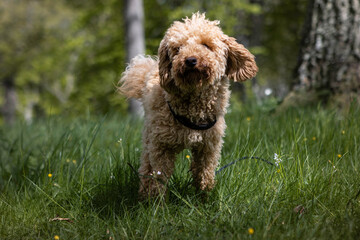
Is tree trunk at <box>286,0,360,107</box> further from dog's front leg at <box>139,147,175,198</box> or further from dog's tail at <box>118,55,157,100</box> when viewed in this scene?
dog's front leg at <box>139,147,175,198</box>

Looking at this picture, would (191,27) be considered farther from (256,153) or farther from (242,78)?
(256,153)

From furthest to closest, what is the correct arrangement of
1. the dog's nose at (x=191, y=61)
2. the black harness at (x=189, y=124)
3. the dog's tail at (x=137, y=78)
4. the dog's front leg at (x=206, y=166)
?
the dog's tail at (x=137, y=78)
the dog's front leg at (x=206, y=166)
the black harness at (x=189, y=124)
the dog's nose at (x=191, y=61)

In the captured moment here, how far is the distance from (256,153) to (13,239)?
6.99ft

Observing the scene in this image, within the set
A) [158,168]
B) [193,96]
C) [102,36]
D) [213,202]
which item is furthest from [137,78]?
[102,36]

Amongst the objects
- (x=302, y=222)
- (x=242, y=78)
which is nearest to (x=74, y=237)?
(x=302, y=222)

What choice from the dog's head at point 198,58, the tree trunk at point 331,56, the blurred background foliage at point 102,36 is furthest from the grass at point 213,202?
the blurred background foliage at point 102,36

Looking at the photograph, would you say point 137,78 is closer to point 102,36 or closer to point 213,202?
point 213,202

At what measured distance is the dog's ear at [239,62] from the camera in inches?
111

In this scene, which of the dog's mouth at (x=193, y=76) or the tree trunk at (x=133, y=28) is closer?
the dog's mouth at (x=193, y=76)

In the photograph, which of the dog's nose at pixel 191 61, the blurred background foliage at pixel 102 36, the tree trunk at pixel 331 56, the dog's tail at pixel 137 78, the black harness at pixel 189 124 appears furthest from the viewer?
the blurred background foliage at pixel 102 36

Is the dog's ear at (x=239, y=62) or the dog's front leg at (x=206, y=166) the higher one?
the dog's ear at (x=239, y=62)

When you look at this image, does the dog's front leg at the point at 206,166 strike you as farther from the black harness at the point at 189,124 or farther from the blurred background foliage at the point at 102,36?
the blurred background foliage at the point at 102,36

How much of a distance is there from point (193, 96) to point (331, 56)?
10.2ft

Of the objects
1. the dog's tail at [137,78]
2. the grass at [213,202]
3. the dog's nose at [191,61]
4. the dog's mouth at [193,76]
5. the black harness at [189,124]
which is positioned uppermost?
the dog's nose at [191,61]
